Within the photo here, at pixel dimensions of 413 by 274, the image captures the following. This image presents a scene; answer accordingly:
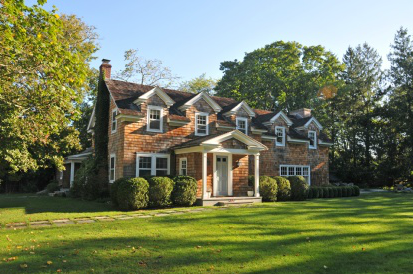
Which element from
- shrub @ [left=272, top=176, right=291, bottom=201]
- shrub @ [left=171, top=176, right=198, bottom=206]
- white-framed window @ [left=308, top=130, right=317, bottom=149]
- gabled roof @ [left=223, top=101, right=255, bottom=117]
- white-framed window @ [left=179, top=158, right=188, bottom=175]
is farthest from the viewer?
white-framed window @ [left=308, top=130, right=317, bottom=149]

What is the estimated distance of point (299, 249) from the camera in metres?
7.64

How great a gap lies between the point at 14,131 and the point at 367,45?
4808 centimetres

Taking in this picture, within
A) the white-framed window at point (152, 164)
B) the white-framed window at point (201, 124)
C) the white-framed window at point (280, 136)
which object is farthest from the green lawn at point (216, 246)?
the white-framed window at point (280, 136)

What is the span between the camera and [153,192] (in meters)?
16.1

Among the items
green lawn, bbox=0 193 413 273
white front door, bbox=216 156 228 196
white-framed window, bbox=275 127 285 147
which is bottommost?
green lawn, bbox=0 193 413 273

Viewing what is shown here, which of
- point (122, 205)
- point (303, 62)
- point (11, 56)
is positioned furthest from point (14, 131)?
point (303, 62)

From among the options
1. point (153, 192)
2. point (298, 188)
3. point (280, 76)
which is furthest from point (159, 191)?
point (280, 76)

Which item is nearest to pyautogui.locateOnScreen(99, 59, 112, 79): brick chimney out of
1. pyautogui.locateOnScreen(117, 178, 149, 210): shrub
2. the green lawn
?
pyautogui.locateOnScreen(117, 178, 149, 210): shrub

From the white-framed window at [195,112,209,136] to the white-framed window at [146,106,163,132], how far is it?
264 centimetres

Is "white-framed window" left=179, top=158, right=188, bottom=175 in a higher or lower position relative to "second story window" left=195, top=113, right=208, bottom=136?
lower

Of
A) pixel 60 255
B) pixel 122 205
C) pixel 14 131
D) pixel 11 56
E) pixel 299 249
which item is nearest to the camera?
pixel 60 255

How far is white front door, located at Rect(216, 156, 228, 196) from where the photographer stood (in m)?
20.4

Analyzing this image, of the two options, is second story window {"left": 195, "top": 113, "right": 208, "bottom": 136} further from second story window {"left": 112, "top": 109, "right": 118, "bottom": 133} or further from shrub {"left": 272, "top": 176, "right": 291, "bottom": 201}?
shrub {"left": 272, "top": 176, "right": 291, "bottom": 201}

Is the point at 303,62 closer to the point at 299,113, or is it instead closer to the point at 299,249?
the point at 299,113
